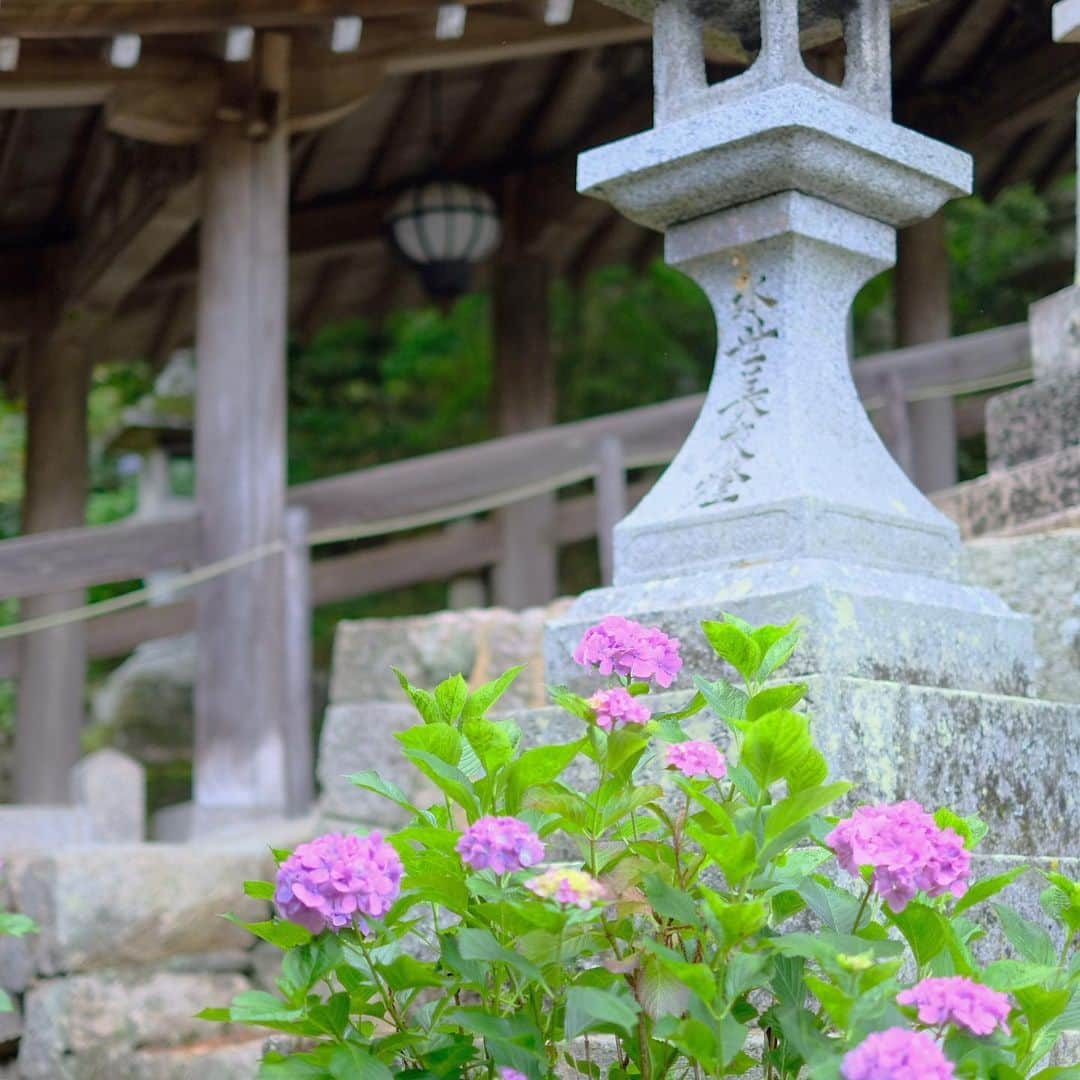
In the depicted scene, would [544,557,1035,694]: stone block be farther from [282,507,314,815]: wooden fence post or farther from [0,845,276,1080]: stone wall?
[282,507,314,815]: wooden fence post

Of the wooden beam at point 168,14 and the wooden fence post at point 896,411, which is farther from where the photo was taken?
the wooden fence post at point 896,411

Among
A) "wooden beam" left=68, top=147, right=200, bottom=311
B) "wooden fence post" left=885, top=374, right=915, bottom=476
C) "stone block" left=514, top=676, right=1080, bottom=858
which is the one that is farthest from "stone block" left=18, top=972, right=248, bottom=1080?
"wooden fence post" left=885, top=374, right=915, bottom=476

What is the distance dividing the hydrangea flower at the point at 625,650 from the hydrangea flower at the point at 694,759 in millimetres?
151

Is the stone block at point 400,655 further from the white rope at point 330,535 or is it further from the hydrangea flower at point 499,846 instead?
the hydrangea flower at point 499,846

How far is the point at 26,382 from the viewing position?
8039 mm

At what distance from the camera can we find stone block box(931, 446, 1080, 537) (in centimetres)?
370

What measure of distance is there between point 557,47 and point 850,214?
3240 mm

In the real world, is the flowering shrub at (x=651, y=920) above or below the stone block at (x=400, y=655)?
below

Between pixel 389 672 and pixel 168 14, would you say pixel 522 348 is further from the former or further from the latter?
pixel 389 672

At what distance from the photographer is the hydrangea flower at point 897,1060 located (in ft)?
4.74

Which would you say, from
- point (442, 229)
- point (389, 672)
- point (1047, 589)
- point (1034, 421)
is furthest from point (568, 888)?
point (442, 229)

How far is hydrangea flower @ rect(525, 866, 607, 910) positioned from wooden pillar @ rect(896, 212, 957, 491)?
228 inches

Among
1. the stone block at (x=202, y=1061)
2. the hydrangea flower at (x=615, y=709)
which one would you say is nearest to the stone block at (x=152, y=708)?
the stone block at (x=202, y=1061)

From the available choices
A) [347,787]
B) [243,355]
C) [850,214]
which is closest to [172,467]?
[243,355]
